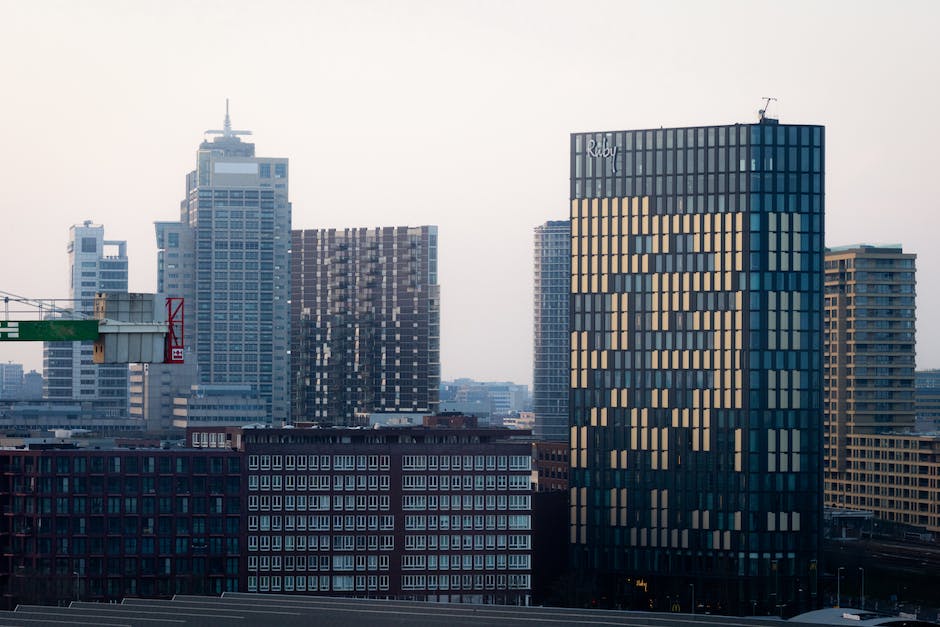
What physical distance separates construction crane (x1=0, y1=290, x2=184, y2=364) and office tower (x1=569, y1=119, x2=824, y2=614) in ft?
331

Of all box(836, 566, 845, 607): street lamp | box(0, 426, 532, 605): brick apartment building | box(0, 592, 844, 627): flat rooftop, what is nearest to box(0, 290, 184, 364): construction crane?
box(0, 592, 844, 627): flat rooftop

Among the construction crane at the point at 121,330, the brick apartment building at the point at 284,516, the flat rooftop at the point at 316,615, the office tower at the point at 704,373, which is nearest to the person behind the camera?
the construction crane at the point at 121,330

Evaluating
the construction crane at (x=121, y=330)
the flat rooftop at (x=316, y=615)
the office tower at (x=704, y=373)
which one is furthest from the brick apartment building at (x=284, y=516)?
the construction crane at (x=121, y=330)

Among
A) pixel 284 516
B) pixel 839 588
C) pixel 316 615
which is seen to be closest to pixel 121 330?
pixel 316 615

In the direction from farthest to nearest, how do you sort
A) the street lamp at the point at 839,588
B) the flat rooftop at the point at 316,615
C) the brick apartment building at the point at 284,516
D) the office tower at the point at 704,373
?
1. the office tower at the point at 704,373
2. the street lamp at the point at 839,588
3. the brick apartment building at the point at 284,516
4. the flat rooftop at the point at 316,615

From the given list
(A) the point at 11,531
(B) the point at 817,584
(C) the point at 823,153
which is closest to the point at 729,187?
(C) the point at 823,153

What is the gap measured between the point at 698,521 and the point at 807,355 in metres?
21.4

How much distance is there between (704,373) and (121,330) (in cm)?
10361

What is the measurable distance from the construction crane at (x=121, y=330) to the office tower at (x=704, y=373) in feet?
331

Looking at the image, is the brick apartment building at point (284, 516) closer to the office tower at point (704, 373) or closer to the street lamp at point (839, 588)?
the office tower at point (704, 373)

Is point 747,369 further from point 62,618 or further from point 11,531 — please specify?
point 62,618

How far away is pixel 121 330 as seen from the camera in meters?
79.5

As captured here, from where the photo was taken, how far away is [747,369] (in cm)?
17175

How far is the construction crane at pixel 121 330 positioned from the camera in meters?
78.9
